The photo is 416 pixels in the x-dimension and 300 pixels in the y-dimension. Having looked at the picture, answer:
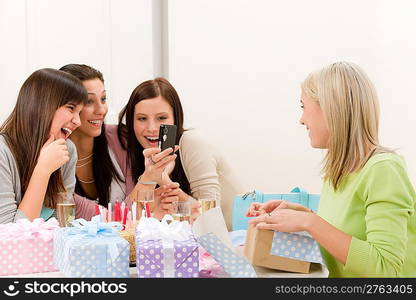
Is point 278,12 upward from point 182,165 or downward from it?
upward

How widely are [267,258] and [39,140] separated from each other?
1077 mm

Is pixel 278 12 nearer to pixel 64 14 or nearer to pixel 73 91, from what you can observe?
pixel 64 14

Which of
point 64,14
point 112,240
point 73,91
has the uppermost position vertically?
point 64,14

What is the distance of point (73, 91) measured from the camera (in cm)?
217

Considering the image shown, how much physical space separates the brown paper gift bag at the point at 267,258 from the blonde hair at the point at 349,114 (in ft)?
0.95

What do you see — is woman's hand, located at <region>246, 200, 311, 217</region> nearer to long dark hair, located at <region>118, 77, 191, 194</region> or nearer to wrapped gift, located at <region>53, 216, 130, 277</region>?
wrapped gift, located at <region>53, 216, 130, 277</region>

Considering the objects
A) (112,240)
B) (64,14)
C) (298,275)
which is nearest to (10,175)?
(112,240)

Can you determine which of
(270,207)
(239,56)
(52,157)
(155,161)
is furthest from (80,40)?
(270,207)

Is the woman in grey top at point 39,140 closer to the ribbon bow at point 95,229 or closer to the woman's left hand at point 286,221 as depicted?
the ribbon bow at point 95,229

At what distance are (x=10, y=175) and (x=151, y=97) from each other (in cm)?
89

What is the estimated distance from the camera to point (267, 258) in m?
1.36

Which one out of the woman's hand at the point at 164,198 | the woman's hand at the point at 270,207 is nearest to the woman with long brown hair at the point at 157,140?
the woman's hand at the point at 164,198

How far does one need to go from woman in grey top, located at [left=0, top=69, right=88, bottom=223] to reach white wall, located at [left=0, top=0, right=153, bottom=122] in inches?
46.4

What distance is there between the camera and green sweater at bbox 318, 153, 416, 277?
1.34 meters
